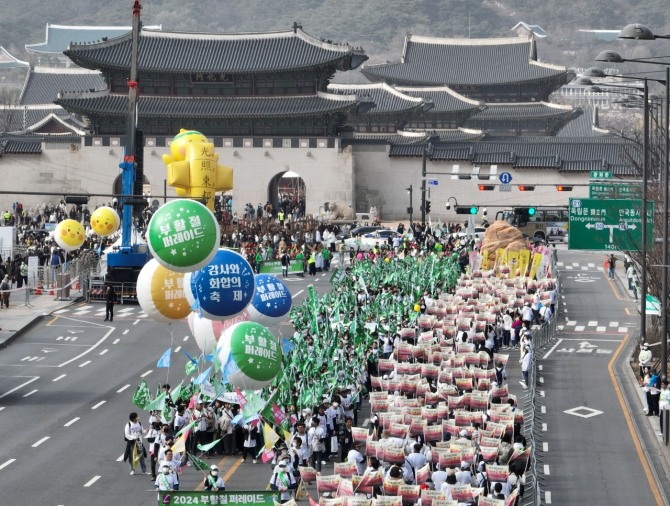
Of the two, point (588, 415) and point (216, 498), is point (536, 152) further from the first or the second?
point (216, 498)

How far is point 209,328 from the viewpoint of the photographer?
31.6 m

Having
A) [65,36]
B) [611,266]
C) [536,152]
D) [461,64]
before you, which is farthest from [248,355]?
[65,36]

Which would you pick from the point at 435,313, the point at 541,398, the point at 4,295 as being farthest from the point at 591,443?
the point at 4,295

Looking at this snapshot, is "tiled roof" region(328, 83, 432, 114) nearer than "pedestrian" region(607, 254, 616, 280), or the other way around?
"pedestrian" region(607, 254, 616, 280)

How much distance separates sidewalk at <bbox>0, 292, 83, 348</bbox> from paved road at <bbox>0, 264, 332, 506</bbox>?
1.16 ft

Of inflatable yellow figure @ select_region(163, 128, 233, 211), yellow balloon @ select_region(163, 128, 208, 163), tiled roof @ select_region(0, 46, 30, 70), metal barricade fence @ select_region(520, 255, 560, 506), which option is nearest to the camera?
metal barricade fence @ select_region(520, 255, 560, 506)

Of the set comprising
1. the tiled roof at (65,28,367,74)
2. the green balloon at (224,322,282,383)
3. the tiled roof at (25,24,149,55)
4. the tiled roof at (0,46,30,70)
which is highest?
the tiled roof at (25,24,149,55)

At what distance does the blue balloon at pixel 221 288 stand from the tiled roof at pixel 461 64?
86.8 meters

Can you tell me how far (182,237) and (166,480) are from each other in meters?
4.67

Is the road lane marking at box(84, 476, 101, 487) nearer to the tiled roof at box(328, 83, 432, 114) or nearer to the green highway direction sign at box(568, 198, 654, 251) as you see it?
the green highway direction sign at box(568, 198, 654, 251)

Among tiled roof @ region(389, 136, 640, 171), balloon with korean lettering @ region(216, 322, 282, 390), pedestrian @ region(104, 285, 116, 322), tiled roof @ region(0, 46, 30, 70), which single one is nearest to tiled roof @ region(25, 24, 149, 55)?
tiled roof @ region(0, 46, 30, 70)

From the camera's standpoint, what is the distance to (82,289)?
5572 centimetres

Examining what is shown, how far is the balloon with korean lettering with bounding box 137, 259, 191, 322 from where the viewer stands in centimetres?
3062

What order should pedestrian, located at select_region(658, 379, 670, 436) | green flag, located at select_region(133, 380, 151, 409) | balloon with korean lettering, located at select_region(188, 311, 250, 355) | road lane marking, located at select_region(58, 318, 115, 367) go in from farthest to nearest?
road lane marking, located at select_region(58, 318, 115, 367), pedestrian, located at select_region(658, 379, 670, 436), balloon with korean lettering, located at select_region(188, 311, 250, 355), green flag, located at select_region(133, 380, 151, 409)
